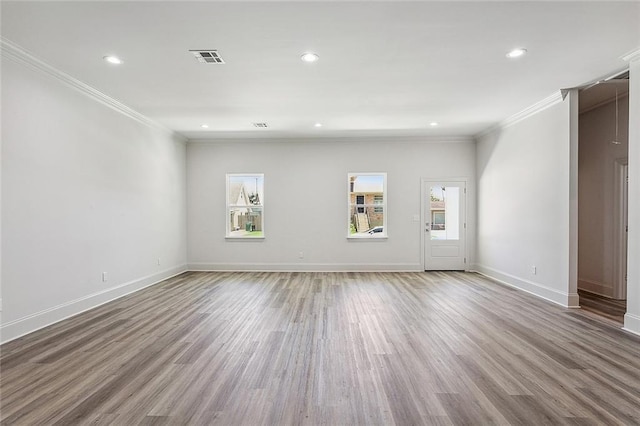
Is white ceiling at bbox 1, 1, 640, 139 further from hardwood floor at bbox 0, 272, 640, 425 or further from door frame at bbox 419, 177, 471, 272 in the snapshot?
hardwood floor at bbox 0, 272, 640, 425

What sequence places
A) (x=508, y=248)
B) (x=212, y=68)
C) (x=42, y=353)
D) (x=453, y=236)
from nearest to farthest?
(x=42, y=353) → (x=212, y=68) → (x=508, y=248) → (x=453, y=236)

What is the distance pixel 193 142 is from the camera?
732 centimetres

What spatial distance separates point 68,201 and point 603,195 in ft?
26.1

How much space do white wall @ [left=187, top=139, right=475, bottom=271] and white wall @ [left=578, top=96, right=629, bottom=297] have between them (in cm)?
206

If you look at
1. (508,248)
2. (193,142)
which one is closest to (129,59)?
(193,142)

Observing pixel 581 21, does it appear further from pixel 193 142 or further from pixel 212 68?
pixel 193 142

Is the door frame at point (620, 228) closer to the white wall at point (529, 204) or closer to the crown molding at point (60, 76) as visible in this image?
the white wall at point (529, 204)

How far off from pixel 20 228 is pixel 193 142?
14.5 feet

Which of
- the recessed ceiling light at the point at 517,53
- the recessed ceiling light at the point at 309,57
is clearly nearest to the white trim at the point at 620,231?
the recessed ceiling light at the point at 517,53

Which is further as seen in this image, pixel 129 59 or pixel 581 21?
pixel 129 59

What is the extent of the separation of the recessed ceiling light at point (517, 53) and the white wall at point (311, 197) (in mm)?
3841

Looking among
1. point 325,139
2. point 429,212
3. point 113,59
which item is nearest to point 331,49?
point 113,59

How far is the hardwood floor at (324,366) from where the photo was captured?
203 cm

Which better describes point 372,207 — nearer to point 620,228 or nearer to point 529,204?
point 529,204
